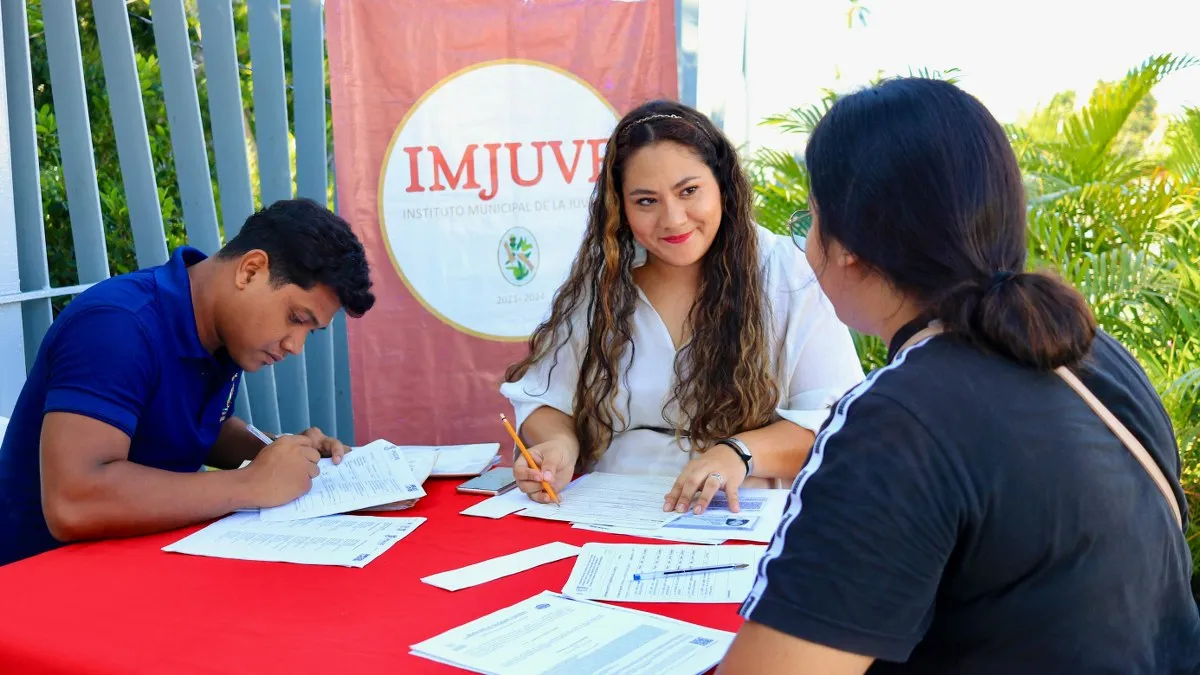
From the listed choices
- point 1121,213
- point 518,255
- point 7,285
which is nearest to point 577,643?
point 518,255

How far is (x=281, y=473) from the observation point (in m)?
2.01

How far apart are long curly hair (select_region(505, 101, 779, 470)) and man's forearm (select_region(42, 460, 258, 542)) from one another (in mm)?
843

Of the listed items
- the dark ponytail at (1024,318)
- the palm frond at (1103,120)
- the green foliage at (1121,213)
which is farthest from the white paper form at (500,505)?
the palm frond at (1103,120)

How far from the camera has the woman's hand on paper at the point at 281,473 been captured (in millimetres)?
1978

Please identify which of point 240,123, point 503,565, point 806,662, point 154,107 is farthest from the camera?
point 154,107

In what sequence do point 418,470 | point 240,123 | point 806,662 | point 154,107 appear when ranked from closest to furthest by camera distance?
point 806,662, point 418,470, point 240,123, point 154,107

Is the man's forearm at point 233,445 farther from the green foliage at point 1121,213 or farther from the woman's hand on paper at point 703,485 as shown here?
the green foliage at point 1121,213

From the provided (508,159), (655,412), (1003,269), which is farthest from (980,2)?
(1003,269)

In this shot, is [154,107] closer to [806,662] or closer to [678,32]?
[678,32]

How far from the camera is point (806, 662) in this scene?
931 mm

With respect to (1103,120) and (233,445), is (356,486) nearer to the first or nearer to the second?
(233,445)

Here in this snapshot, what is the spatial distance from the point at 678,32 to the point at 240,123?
179cm

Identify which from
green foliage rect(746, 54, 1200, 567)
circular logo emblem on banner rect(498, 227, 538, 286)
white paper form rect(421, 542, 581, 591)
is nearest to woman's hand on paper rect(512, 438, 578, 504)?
white paper form rect(421, 542, 581, 591)

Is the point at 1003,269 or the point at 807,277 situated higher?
the point at 1003,269
